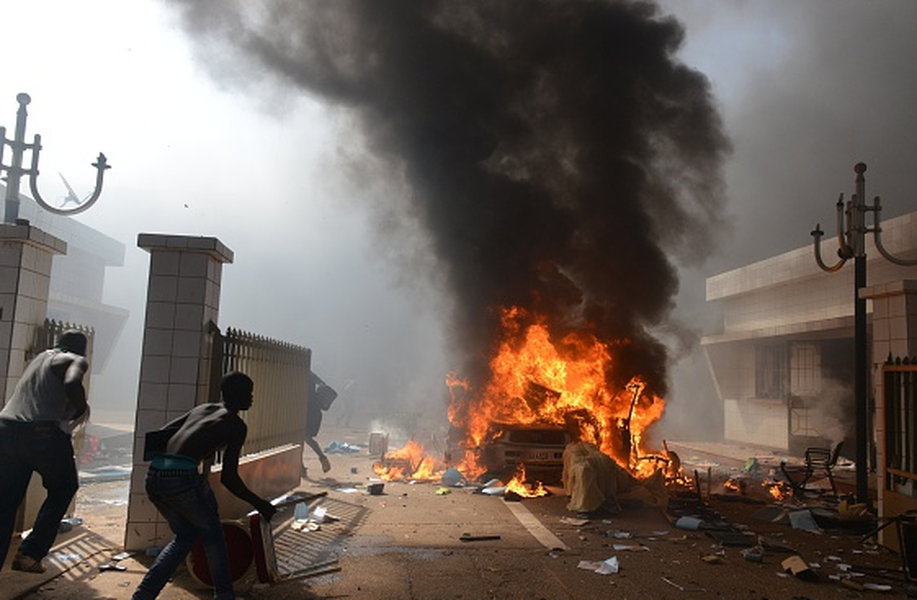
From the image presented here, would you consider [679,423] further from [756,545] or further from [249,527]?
[249,527]

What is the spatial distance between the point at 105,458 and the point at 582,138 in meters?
13.0

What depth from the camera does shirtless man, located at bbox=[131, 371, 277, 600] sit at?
3.82 metres

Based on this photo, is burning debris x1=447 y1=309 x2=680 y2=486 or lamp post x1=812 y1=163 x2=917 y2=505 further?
burning debris x1=447 y1=309 x2=680 y2=486

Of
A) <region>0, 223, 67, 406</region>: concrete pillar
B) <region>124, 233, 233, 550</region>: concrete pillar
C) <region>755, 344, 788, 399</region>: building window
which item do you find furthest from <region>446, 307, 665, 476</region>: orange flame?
<region>755, 344, 788, 399</region>: building window

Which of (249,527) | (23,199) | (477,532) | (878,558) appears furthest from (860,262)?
(23,199)

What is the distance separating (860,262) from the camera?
9922mm

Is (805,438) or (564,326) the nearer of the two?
(564,326)

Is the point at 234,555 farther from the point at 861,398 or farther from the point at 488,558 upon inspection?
the point at 861,398

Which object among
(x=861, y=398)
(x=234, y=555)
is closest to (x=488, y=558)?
(x=234, y=555)

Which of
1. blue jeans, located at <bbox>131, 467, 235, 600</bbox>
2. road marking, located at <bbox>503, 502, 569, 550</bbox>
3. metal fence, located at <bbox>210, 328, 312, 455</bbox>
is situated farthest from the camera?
road marking, located at <bbox>503, 502, 569, 550</bbox>

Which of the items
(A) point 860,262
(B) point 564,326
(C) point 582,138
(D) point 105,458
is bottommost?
(D) point 105,458

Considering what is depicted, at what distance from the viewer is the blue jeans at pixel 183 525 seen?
3.80 metres

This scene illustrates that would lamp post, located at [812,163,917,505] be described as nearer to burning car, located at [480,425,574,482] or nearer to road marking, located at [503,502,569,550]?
burning car, located at [480,425,574,482]

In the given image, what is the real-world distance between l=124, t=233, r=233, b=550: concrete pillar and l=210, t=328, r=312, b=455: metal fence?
0.88ft
